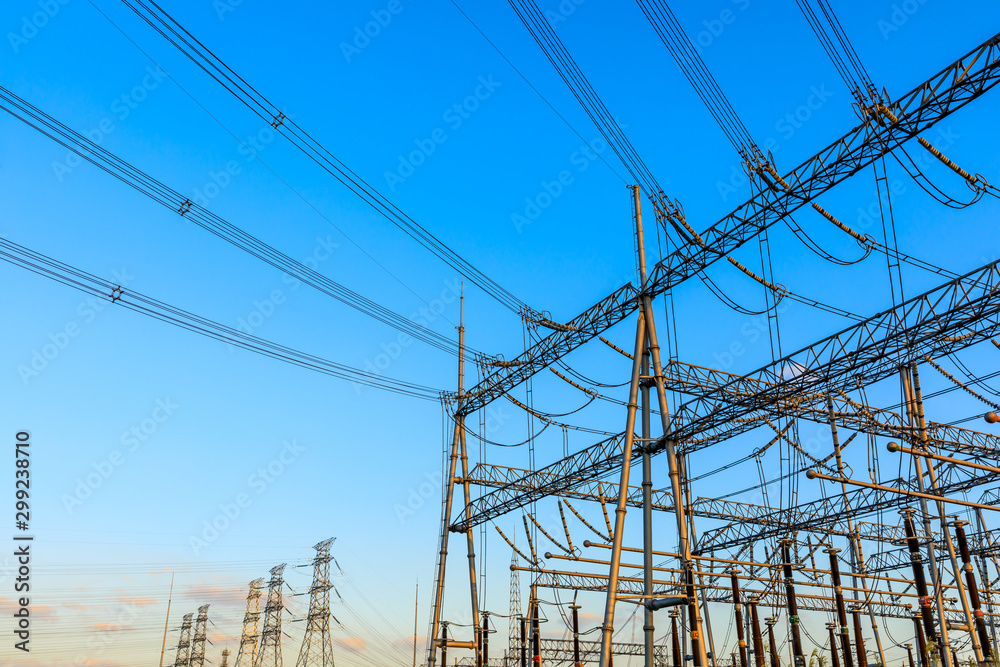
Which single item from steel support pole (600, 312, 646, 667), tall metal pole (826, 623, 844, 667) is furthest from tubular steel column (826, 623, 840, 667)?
steel support pole (600, 312, 646, 667)

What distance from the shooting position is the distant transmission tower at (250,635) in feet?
248

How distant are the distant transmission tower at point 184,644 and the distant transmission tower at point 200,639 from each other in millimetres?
1852

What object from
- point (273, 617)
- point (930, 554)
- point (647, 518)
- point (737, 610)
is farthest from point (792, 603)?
point (273, 617)

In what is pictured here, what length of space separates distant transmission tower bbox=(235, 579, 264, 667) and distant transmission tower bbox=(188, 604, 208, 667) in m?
11.0

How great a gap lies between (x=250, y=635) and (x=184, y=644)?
1784cm

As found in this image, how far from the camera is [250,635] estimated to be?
77375mm

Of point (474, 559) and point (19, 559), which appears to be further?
point (474, 559)

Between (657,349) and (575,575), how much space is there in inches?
623

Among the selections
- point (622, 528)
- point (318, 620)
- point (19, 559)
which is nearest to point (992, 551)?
point (622, 528)

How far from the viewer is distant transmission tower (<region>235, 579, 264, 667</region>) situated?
75.6 metres

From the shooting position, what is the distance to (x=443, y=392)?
30469mm

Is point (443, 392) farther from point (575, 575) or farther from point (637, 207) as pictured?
point (637, 207)

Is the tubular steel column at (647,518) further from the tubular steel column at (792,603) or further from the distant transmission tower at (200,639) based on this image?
the distant transmission tower at (200,639)

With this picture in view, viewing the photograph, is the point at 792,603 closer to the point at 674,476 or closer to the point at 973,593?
the point at 973,593
